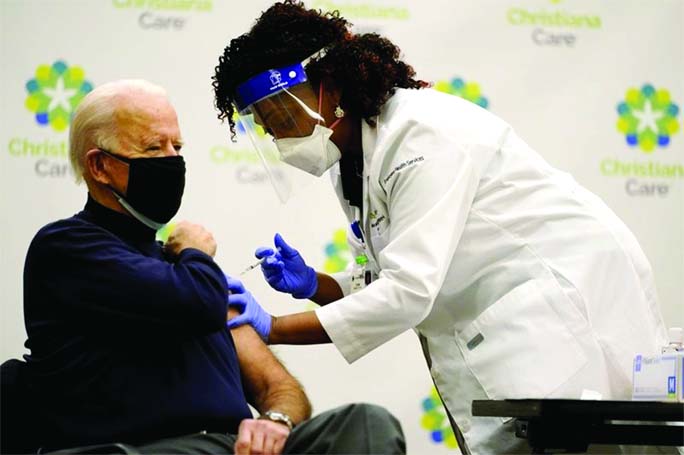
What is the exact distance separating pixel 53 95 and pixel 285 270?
1.19 meters

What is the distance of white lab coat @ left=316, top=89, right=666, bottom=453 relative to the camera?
2041 millimetres

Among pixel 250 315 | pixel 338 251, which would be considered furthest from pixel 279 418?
pixel 338 251

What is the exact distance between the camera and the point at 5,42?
3.18m

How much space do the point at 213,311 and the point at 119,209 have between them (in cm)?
32

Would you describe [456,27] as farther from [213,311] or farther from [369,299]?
[213,311]

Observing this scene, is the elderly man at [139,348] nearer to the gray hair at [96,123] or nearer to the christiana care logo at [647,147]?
the gray hair at [96,123]

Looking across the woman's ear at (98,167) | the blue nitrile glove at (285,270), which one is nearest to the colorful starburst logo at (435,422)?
the blue nitrile glove at (285,270)

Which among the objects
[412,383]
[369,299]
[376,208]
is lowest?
[412,383]

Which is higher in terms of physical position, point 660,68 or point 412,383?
point 660,68

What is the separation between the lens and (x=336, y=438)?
5.16 ft

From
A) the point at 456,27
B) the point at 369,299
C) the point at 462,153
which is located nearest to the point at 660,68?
the point at 456,27

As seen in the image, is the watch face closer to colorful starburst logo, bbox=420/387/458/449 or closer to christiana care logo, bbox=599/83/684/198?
colorful starburst logo, bbox=420/387/458/449

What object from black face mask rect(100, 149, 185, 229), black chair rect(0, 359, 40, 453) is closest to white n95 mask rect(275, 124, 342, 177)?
black face mask rect(100, 149, 185, 229)

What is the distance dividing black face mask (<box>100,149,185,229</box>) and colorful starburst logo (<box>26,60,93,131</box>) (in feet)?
4.66
